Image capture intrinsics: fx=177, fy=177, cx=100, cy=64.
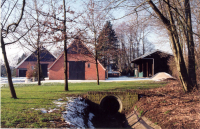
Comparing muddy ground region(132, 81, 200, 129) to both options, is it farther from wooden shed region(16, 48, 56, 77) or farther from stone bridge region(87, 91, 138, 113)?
wooden shed region(16, 48, 56, 77)

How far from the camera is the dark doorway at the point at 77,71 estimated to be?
3083 cm

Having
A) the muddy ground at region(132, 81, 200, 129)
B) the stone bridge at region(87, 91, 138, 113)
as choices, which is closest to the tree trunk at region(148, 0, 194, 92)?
the muddy ground at region(132, 81, 200, 129)

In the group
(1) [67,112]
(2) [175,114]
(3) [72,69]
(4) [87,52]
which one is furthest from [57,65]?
(2) [175,114]

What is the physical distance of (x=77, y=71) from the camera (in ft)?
101

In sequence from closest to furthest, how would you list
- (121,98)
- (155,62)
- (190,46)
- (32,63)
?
(190,46) < (121,98) < (155,62) < (32,63)

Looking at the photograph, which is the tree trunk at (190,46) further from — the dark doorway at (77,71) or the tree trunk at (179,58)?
the dark doorway at (77,71)

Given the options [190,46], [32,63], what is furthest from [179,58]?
[32,63]

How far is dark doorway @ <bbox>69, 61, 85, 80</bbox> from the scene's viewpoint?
30.8 m

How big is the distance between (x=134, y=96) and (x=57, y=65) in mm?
22083

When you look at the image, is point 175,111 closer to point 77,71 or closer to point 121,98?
point 121,98

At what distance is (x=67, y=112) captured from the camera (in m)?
7.50

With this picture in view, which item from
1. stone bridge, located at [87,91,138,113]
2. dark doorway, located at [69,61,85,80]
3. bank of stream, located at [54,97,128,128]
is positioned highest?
dark doorway, located at [69,61,85,80]

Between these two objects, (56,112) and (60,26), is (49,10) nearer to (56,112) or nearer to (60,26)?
(60,26)

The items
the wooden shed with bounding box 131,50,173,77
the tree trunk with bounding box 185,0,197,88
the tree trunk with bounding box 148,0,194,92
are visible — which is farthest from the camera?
the wooden shed with bounding box 131,50,173,77
